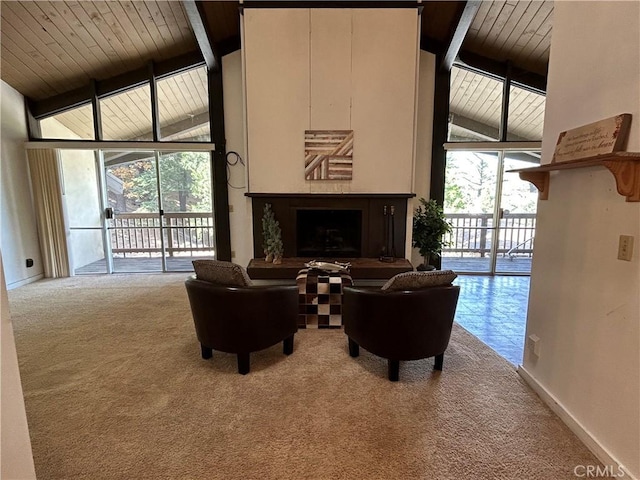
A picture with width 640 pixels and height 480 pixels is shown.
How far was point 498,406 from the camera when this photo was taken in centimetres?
214

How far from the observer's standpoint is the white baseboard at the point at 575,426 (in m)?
1.63

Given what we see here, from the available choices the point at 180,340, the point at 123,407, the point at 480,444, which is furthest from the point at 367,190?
the point at 123,407

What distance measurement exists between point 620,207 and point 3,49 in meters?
6.44

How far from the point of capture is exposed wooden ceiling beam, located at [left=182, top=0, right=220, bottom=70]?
3.81 m

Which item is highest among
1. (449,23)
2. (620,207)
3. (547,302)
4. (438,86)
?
(449,23)

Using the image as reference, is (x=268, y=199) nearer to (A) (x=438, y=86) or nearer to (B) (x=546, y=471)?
(A) (x=438, y=86)

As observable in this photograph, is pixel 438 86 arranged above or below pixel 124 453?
above

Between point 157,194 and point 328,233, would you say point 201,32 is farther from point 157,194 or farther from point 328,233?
point 328,233

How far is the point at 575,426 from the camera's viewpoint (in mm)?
1890

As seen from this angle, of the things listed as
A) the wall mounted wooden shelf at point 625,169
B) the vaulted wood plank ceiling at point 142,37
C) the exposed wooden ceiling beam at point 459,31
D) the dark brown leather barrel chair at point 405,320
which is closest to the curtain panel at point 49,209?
the vaulted wood plank ceiling at point 142,37

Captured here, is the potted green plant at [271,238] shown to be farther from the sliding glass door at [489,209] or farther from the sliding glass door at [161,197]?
the sliding glass door at [489,209]

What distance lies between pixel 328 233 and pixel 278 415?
3.06m

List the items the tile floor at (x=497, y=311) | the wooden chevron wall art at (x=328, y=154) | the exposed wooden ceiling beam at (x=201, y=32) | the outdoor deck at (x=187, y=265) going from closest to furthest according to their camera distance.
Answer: the tile floor at (x=497, y=311)
the exposed wooden ceiling beam at (x=201, y=32)
the wooden chevron wall art at (x=328, y=154)
the outdoor deck at (x=187, y=265)

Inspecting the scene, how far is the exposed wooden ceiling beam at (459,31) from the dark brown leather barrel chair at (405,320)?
12.0 feet
